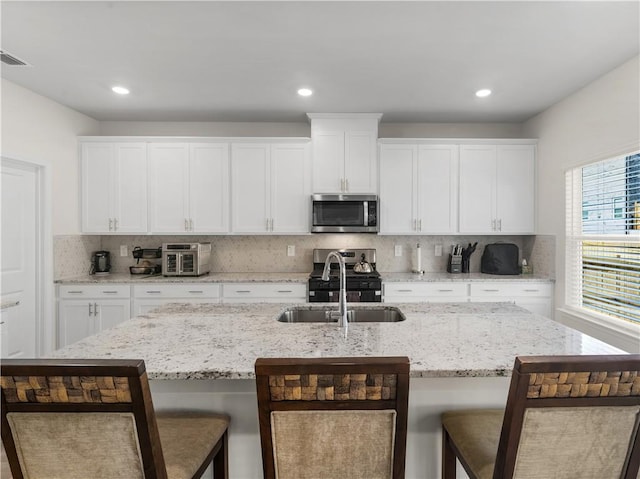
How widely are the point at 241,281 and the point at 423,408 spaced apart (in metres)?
2.53

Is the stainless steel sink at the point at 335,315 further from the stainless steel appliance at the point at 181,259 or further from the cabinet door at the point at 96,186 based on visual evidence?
the cabinet door at the point at 96,186

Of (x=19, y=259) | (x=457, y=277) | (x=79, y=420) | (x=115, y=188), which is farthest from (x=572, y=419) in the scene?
(x=115, y=188)

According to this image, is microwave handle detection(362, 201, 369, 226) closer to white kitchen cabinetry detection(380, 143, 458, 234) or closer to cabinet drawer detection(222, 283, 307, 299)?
white kitchen cabinetry detection(380, 143, 458, 234)

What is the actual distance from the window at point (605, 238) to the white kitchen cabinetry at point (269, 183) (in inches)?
103

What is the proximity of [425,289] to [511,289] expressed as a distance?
0.88 meters

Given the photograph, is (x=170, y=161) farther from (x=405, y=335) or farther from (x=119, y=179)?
(x=405, y=335)

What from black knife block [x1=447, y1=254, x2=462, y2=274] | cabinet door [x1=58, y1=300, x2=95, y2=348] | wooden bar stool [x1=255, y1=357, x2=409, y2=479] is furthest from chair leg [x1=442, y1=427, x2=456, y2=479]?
cabinet door [x1=58, y1=300, x2=95, y2=348]

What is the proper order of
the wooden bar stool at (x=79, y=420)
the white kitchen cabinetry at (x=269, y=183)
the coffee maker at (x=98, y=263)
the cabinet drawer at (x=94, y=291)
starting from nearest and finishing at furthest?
1. the wooden bar stool at (x=79, y=420)
2. the cabinet drawer at (x=94, y=291)
3. the white kitchen cabinetry at (x=269, y=183)
4. the coffee maker at (x=98, y=263)

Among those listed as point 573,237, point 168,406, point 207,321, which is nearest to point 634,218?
point 573,237

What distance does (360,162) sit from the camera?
12.9ft

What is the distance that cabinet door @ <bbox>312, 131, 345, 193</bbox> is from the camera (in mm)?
3924

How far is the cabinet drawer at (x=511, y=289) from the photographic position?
3711 millimetres

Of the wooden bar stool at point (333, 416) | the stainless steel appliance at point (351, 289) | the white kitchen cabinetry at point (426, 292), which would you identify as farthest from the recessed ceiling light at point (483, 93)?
the wooden bar stool at point (333, 416)

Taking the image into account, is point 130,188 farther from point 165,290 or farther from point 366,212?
point 366,212
